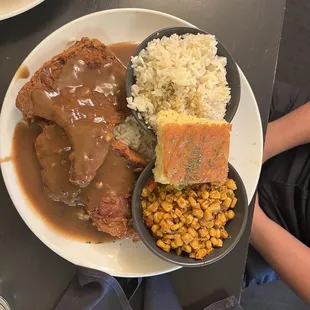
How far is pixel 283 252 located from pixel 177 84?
1065 mm

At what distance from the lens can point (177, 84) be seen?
2.05m

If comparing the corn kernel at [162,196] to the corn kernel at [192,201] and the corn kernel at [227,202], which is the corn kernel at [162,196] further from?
the corn kernel at [227,202]

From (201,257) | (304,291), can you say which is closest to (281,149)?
(304,291)

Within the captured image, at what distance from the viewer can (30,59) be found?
221 cm

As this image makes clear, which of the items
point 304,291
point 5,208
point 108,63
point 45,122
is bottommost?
point 304,291

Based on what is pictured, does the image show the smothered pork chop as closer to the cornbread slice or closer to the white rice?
the white rice

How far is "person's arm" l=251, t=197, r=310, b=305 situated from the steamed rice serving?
784 millimetres

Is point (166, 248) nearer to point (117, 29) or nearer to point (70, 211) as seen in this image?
point (70, 211)

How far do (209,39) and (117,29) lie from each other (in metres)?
0.45

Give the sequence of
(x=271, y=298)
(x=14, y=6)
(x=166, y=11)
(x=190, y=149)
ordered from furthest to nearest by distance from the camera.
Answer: (x=271, y=298) → (x=166, y=11) → (x=14, y=6) → (x=190, y=149)

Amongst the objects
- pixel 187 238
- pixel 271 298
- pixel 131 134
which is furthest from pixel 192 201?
pixel 271 298

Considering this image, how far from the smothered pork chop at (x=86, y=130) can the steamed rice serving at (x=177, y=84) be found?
5.8 inches

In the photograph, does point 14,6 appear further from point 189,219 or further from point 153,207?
point 189,219

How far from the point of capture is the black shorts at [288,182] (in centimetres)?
269
